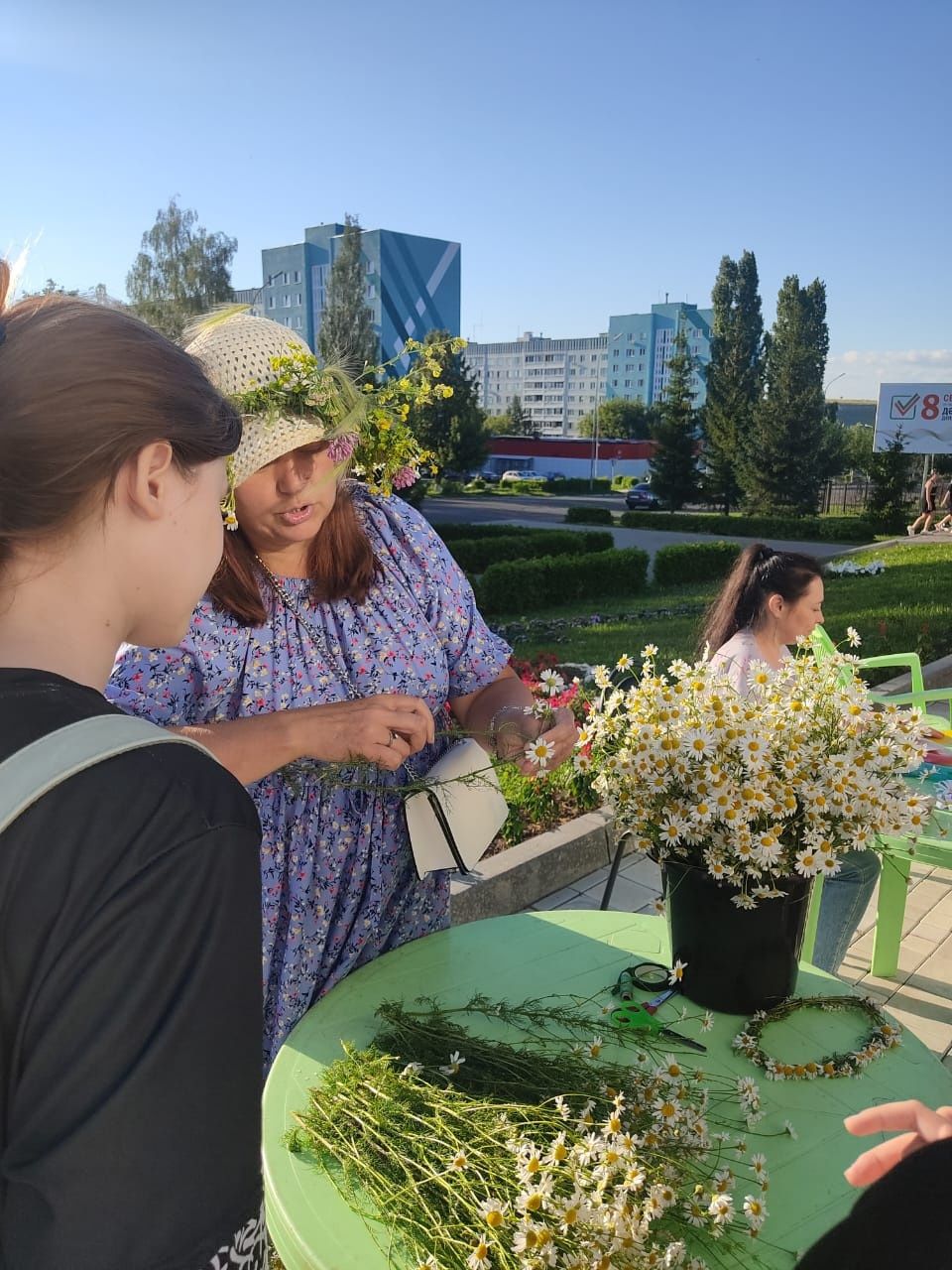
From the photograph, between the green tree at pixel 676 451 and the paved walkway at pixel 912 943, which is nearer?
the paved walkway at pixel 912 943

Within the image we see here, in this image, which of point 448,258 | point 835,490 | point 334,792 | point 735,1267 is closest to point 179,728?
point 334,792

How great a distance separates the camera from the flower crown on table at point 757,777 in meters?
1.43

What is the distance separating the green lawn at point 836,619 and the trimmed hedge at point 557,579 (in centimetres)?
38

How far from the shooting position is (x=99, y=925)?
0.63m

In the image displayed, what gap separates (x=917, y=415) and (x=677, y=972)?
31368 mm

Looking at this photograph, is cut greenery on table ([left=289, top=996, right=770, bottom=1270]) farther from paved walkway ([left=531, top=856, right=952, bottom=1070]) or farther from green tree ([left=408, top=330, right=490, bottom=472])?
green tree ([left=408, top=330, right=490, bottom=472])

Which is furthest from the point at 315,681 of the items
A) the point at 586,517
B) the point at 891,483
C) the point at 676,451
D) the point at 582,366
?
the point at 582,366

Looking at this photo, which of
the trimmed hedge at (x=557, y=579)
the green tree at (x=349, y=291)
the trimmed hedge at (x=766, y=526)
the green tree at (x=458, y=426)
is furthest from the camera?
the green tree at (x=349, y=291)

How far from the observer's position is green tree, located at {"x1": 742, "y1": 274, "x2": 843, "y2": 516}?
33.8 metres

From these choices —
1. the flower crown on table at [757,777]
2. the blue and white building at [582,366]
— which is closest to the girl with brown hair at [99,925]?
the flower crown on table at [757,777]

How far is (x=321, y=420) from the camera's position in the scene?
163 centimetres

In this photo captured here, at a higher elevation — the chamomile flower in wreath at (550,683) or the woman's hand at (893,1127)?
the chamomile flower in wreath at (550,683)

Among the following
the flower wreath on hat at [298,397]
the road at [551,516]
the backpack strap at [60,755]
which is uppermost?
the flower wreath on hat at [298,397]

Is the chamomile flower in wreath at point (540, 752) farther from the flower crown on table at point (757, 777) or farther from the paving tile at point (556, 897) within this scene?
the paving tile at point (556, 897)
